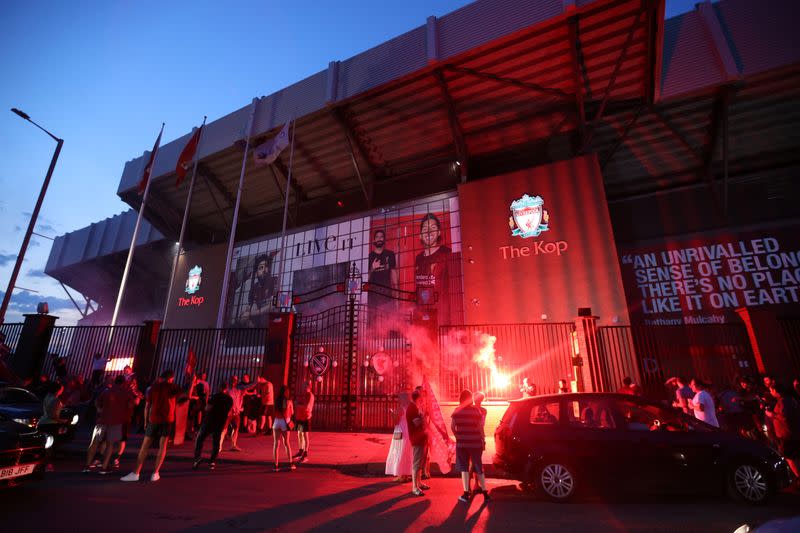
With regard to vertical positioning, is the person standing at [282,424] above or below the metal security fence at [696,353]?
below

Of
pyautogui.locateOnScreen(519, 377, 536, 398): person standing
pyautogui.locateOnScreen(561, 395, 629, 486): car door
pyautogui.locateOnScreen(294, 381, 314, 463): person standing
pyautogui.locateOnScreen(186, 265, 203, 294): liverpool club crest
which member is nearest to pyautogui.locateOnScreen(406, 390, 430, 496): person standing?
pyautogui.locateOnScreen(561, 395, 629, 486): car door

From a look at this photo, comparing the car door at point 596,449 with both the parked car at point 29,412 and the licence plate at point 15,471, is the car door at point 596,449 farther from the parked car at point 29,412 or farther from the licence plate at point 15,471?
the parked car at point 29,412

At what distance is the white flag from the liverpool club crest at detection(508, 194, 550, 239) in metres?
13.5

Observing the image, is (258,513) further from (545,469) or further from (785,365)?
(785,365)

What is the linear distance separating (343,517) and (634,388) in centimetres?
893

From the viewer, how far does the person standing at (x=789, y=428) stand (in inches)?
233

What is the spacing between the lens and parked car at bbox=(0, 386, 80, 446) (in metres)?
5.95

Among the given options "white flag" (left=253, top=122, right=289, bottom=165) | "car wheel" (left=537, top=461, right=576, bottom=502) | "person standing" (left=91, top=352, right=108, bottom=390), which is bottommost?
A: "car wheel" (left=537, top=461, right=576, bottom=502)

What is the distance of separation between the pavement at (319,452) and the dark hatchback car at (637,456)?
2129 mm

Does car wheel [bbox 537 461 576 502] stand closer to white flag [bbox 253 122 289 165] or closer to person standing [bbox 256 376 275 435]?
person standing [bbox 256 376 275 435]

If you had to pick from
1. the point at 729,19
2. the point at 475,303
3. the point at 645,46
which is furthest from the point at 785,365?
the point at 729,19

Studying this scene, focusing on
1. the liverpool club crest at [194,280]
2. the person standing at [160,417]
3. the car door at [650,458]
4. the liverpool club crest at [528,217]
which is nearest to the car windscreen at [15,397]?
the person standing at [160,417]

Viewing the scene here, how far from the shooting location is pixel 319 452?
9258mm

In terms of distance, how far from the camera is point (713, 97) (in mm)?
18125
